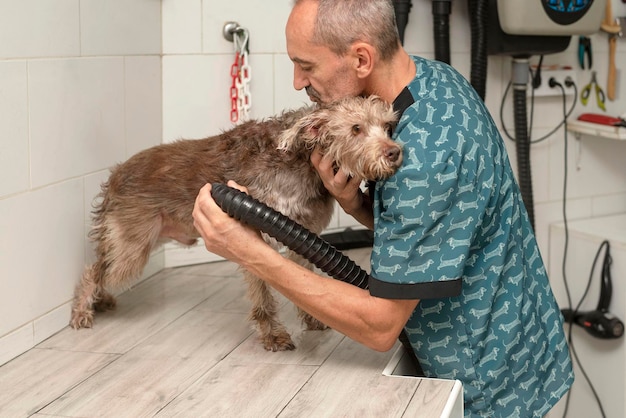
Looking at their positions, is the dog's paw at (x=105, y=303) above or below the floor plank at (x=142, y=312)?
above

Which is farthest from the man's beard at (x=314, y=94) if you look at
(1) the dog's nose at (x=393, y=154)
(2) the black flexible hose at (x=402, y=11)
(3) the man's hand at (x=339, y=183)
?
(2) the black flexible hose at (x=402, y=11)

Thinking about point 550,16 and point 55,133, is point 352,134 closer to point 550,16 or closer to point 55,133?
point 55,133

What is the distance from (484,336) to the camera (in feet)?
5.74

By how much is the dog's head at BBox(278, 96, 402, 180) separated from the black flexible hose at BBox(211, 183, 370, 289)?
168 millimetres

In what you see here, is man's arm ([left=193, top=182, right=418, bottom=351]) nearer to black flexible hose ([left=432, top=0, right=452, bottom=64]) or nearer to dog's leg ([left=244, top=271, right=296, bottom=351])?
dog's leg ([left=244, top=271, right=296, bottom=351])

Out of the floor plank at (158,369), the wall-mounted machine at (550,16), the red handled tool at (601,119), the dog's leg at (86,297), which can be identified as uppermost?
the wall-mounted machine at (550,16)

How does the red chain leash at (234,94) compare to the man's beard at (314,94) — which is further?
the red chain leash at (234,94)

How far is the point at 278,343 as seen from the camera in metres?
1.96

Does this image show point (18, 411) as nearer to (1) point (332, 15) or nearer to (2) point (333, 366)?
(2) point (333, 366)

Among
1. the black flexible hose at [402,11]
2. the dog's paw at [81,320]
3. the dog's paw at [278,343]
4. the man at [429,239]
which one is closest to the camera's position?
the man at [429,239]

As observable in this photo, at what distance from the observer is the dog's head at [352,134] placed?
1662 mm

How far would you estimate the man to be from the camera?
1.58 metres

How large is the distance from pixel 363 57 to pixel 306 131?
26 centimetres

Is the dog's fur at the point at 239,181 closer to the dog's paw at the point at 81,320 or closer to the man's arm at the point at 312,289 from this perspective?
the dog's paw at the point at 81,320
